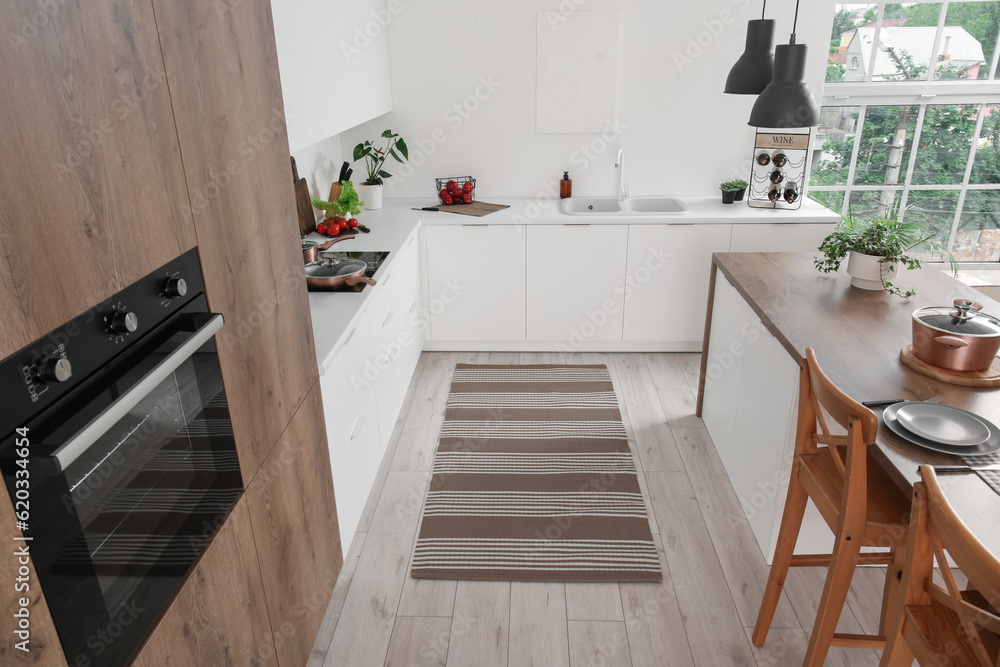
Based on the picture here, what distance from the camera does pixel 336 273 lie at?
2727 mm

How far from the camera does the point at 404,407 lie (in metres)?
3.49

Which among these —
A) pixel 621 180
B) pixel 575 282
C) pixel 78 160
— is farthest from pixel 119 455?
pixel 621 180

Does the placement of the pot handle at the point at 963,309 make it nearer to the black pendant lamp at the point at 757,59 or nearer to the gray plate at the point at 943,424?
the gray plate at the point at 943,424

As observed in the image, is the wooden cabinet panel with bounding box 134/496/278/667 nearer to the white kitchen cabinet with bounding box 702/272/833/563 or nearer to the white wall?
the white kitchen cabinet with bounding box 702/272/833/563

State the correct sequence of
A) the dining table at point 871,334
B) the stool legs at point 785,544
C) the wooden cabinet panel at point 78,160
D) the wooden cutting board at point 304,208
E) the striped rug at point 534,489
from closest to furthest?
the wooden cabinet panel at point 78,160 → the dining table at point 871,334 → the stool legs at point 785,544 → the striped rug at point 534,489 → the wooden cutting board at point 304,208

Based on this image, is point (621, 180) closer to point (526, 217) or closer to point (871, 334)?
point (526, 217)

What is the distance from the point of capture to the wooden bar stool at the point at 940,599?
1139 mm

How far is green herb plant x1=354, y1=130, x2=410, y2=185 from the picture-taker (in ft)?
12.8

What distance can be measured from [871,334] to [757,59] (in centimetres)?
136

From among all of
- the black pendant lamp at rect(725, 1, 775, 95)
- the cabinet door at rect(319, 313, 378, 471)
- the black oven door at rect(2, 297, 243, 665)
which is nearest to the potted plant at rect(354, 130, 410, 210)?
the cabinet door at rect(319, 313, 378, 471)

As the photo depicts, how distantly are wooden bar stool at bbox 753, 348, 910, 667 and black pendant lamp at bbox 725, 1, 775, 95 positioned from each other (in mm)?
1610

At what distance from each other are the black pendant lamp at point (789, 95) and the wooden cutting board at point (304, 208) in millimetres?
2107

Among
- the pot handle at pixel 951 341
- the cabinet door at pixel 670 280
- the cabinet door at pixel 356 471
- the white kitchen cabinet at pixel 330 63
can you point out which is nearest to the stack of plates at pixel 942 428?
the pot handle at pixel 951 341

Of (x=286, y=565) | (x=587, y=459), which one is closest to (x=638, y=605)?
(x=587, y=459)
